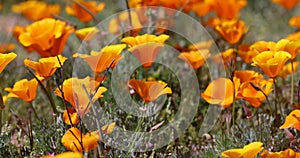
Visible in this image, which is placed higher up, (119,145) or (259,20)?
(259,20)

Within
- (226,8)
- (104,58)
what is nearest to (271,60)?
(104,58)

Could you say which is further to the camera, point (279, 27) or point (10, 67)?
point (279, 27)

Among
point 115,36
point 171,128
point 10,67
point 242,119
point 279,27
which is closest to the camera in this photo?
point 171,128

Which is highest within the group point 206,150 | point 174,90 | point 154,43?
point 154,43

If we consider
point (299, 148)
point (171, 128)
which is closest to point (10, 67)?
point (171, 128)

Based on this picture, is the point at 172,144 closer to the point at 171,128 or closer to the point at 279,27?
the point at 171,128

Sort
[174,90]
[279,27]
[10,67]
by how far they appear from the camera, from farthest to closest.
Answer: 1. [279,27]
2. [10,67]
3. [174,90]

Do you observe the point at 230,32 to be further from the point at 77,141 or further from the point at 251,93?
the point at 77,141
